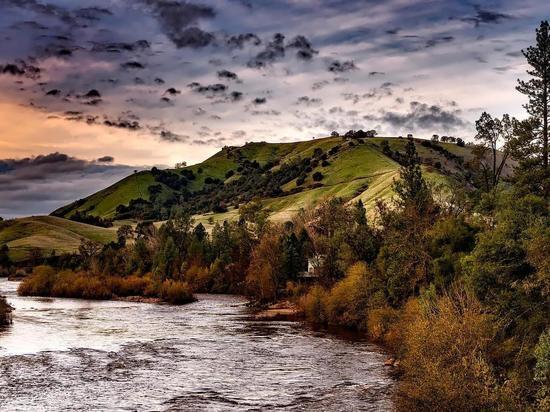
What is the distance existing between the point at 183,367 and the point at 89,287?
259 ft

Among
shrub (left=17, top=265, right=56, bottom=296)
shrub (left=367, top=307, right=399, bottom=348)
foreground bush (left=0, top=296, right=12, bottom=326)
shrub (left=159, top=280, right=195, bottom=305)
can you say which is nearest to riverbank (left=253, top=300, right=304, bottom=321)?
shrub (left=367, top=307, right=399, bottom=348)

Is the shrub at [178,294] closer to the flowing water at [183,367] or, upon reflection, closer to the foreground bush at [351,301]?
the flowing water at [183,367]

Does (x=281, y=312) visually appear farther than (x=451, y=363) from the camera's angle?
Yes

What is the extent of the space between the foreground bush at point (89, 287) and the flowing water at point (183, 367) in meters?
40.3

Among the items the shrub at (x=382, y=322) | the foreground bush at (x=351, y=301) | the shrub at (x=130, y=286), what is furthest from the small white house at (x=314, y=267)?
the shrub at (x=130, y=286)

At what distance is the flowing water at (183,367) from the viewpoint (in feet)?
123

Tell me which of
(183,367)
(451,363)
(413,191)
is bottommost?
(183,367)

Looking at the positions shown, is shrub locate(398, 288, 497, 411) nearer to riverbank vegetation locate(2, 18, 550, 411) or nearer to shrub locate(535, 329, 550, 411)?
riverbank vegetation locate(2, 18, 550, 411)

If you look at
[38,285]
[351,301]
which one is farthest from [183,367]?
[38,285]

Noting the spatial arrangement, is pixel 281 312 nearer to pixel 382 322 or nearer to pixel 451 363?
pixel 382 322

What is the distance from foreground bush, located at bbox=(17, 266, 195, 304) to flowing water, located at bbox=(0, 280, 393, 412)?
132 ft

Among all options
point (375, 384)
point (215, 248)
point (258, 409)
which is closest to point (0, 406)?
point (258, 409)

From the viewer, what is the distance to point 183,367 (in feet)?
161

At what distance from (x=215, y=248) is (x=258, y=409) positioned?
116062mm
